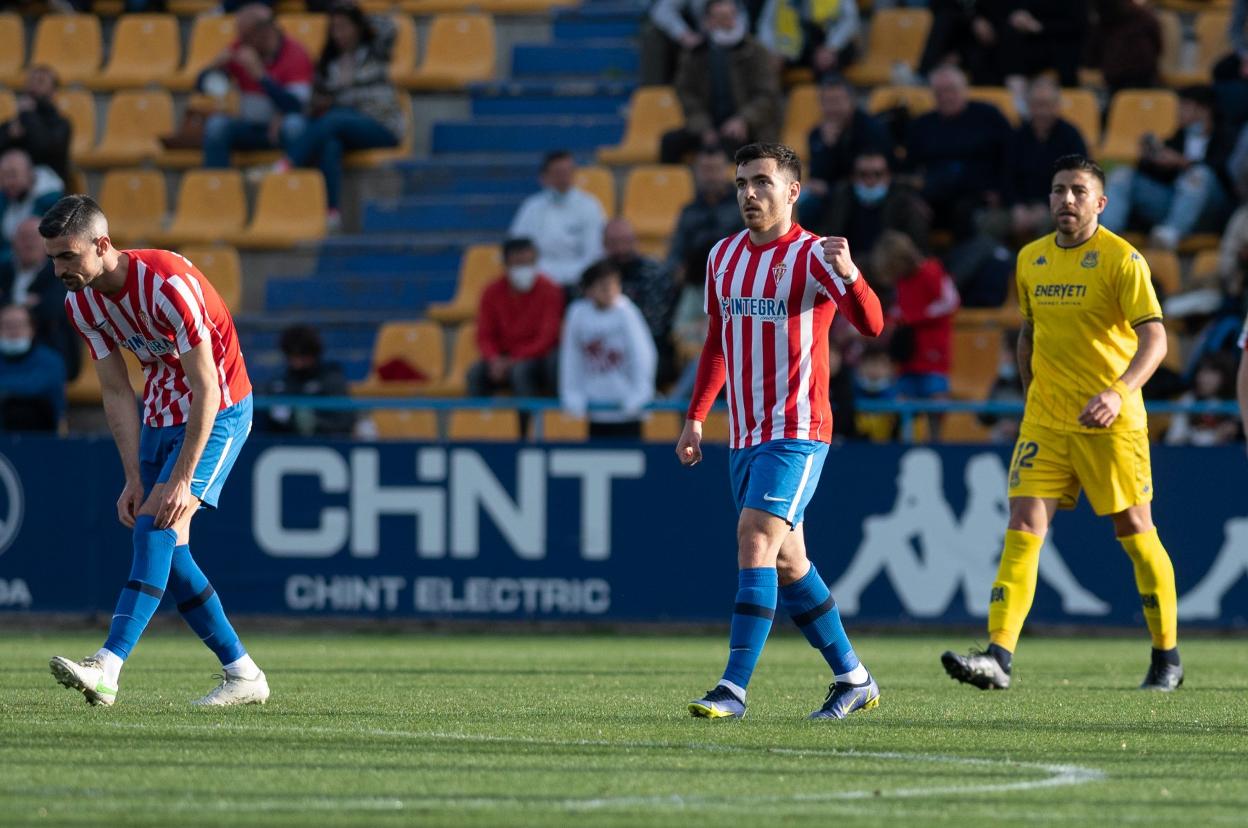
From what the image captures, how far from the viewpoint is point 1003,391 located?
1550 cm

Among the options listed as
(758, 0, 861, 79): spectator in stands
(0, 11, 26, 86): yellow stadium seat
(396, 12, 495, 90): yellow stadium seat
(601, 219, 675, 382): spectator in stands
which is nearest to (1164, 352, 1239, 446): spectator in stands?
(601, 219, 675, 382): spectator in stands

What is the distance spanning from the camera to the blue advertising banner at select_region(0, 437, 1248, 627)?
14680mm

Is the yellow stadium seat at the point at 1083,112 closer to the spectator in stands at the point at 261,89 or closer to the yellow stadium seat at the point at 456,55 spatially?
the yellow stadium seat at the point at 456,55

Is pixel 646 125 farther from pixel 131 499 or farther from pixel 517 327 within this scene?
pixel 131 499

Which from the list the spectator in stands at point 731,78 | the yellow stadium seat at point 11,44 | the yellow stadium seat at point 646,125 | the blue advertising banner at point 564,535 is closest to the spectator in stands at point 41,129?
the yellow stadium seat at point 11,44

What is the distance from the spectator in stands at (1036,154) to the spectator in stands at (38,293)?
7.73m

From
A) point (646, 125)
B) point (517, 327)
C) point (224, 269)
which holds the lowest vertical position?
point (517, 327)

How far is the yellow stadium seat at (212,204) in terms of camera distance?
791 inches

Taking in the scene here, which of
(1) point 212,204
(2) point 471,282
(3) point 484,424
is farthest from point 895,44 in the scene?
(1) point 212,204

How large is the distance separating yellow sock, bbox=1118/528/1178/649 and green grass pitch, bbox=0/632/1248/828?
12.2 inches

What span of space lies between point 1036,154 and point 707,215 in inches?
105

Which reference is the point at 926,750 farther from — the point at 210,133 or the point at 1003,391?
the point at 210,133

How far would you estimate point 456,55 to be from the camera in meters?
20.9

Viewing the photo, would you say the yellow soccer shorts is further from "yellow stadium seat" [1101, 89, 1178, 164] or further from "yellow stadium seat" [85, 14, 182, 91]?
"yellow stadium seat" [85, 14, 182, 91]
